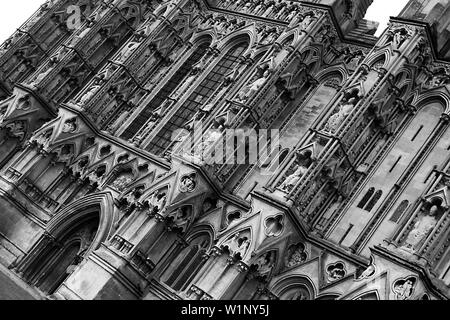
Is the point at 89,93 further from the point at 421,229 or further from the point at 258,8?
the point at 421,229

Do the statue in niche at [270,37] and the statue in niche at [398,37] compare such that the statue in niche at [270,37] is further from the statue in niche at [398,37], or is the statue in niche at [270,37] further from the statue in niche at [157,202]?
the statue in niche at [157,202]

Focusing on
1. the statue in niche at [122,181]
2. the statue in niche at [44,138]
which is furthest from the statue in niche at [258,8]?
the statue in niche at [44,138]

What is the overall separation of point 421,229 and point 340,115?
5134 millimetres

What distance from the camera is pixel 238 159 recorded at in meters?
23.6

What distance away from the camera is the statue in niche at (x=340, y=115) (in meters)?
21.0

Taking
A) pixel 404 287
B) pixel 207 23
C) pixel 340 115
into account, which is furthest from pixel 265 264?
pixel 207 23

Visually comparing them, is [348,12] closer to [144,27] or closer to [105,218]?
[144,27]

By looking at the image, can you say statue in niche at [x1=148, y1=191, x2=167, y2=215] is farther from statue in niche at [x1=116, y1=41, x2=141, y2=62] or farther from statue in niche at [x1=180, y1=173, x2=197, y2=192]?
statue in niche at [x1=116, y1=41, x2=141, y2=62]

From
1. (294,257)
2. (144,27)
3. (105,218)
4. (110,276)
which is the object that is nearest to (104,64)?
(144,27)

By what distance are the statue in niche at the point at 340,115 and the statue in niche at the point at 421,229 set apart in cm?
448

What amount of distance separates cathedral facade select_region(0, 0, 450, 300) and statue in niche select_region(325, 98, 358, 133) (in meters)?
0.08

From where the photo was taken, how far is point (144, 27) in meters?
29.8

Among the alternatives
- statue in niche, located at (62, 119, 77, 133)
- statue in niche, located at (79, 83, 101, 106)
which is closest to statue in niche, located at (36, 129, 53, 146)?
statue in niche, located at (62, 119, 77, 133)

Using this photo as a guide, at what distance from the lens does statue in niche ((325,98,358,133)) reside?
68.7ft
